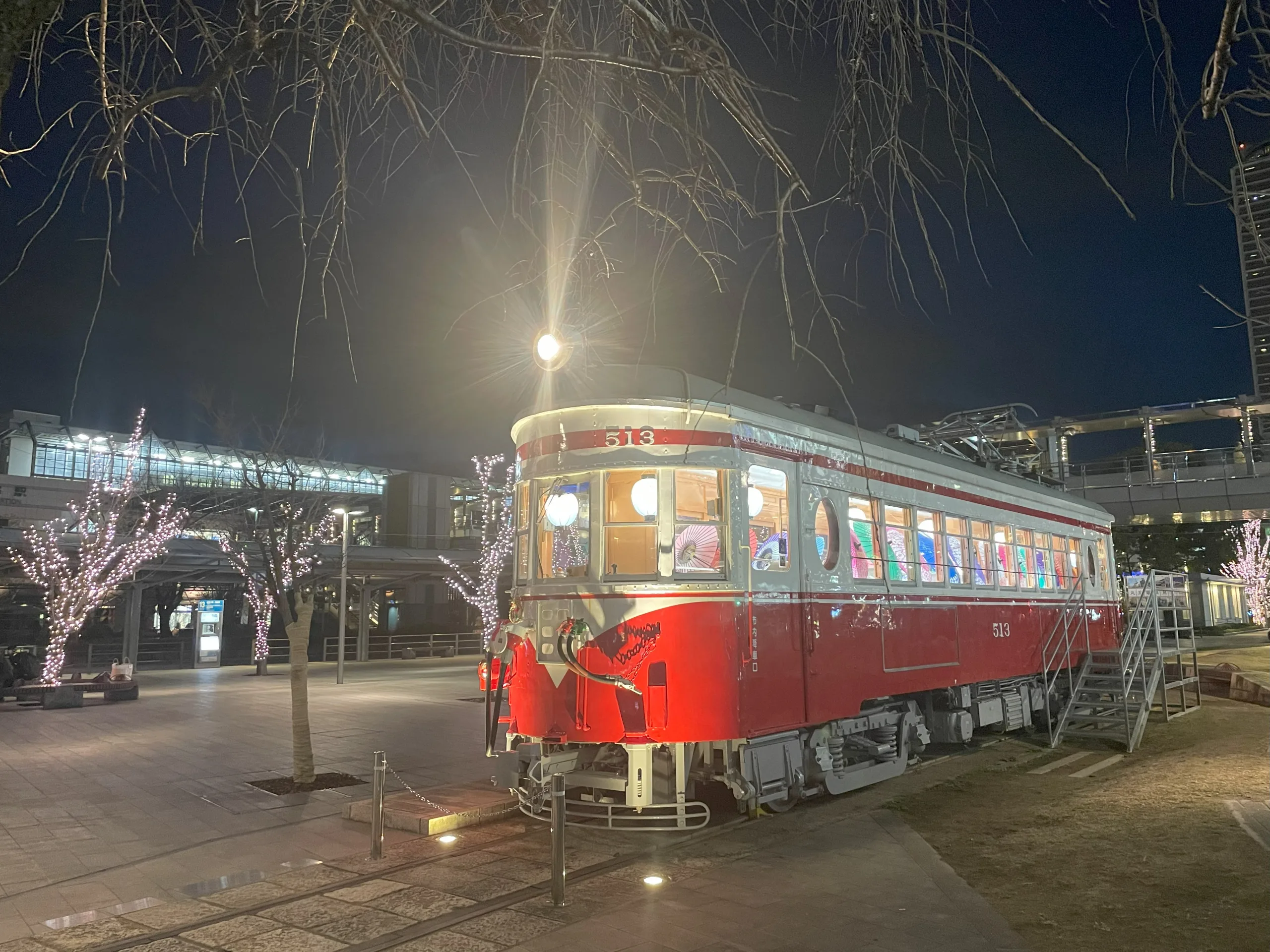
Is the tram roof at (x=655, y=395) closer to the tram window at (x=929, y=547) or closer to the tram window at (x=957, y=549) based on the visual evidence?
the tram window at (x=929, y=547)

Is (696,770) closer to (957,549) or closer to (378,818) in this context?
(378,818)

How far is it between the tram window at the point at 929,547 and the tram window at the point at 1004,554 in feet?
5.61

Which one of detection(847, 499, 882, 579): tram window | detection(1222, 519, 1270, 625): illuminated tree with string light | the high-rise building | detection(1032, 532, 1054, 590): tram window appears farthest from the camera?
detection(1222, 519, 1270, 625): illuminated tree with string light

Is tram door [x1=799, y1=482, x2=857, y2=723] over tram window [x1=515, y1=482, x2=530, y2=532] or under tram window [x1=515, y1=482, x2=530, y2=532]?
under

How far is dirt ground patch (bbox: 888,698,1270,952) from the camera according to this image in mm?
5168

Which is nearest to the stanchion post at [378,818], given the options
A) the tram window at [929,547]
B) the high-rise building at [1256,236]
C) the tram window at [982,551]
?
the tram window at [929,547]

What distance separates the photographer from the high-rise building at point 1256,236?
2760 millimetres

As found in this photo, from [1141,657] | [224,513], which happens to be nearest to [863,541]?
[1141,657]

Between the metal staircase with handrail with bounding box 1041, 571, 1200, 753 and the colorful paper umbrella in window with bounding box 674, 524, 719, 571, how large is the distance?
6.99 m

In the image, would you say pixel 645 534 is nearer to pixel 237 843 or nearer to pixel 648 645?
pixel 648 645

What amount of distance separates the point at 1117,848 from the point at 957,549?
3.95 m

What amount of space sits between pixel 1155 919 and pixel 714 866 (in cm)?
274

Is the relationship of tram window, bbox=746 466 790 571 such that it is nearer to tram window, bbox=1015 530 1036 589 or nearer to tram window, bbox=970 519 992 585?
tram window, bbox=970 519 992 585

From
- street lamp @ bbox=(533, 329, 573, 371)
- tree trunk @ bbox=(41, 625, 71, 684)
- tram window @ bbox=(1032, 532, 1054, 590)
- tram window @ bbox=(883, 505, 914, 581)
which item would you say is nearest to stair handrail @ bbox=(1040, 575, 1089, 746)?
tram window @ bbox=(1032, 532, 1054, 590)
